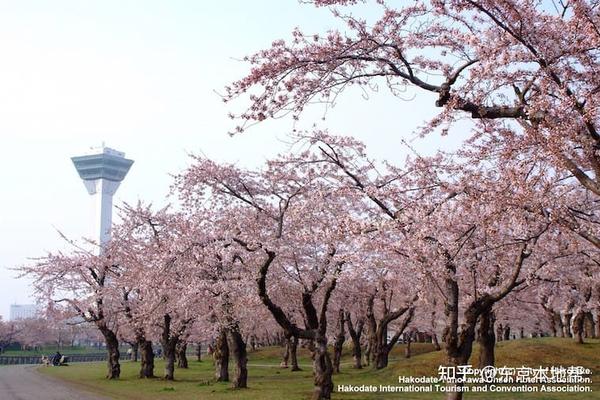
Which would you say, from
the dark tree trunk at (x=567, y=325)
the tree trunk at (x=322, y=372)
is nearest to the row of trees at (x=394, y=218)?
the tree trunk at (x=322, y=372)

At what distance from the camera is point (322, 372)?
20.6 m

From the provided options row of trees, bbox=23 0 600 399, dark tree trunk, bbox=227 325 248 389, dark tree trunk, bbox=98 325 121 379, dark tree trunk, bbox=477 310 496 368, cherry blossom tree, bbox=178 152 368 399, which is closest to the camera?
row of trees, bbox=23 0 600 399

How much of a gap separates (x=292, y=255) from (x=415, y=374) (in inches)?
434

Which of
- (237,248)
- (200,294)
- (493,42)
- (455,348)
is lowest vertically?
(455,348)

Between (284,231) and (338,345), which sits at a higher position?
(284,231)

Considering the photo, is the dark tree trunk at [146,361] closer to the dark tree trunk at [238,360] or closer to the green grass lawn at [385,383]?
the green grass lawn at [385,383]

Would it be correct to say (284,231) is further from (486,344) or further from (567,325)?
(567,325)

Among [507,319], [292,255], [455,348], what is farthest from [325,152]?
[507,319]

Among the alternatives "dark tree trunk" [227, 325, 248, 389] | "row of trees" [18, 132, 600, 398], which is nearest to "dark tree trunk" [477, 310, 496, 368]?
"row of trees" [18, 132, 600, 398]

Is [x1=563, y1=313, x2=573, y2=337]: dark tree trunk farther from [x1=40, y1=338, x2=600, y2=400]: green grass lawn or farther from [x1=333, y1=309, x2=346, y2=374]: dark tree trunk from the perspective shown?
[x1=333, y1=309, x2=346, y2=374]: dark tree trunk

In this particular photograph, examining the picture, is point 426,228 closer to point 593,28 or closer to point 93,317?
point 593,28

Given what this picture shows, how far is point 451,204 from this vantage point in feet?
46.8

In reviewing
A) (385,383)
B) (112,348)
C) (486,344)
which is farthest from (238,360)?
(112,348)

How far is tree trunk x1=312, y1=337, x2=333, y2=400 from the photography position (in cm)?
2055
